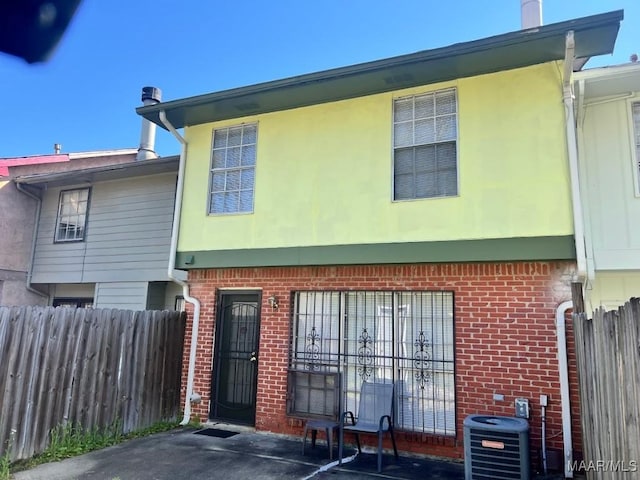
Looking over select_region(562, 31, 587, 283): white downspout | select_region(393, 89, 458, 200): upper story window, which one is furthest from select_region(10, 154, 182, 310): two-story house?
select_region(562, 31, 587, 283): white downspout

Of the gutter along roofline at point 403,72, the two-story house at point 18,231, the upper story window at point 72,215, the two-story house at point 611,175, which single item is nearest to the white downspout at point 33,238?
the two-story house at point 18,231

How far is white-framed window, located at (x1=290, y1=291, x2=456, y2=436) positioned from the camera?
6.08m

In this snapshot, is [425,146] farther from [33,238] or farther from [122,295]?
[33,238]

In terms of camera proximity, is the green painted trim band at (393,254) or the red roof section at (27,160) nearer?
the green painted trim band at (393,254)

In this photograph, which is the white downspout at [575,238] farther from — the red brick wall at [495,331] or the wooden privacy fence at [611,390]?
→ the wooden privacy fence at [611,390]

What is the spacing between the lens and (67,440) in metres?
6.01

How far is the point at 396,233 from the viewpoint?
634 centimetres

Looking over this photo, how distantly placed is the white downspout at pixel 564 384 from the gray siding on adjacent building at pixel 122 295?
8098mm

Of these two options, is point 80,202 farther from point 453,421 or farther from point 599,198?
point 599,198

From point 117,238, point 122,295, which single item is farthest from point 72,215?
point 122,295

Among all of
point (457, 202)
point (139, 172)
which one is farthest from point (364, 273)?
point (139, 172)

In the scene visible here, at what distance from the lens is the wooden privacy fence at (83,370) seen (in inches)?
217

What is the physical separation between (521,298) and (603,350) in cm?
217

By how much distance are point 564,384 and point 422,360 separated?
5.51 ft
